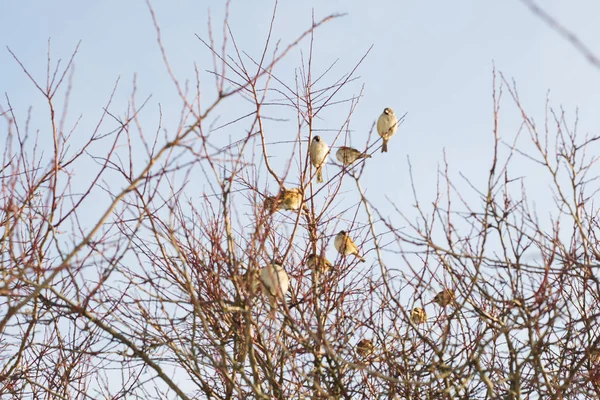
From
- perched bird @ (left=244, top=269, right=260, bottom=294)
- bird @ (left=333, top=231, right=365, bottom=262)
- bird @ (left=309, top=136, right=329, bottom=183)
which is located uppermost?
bird @ (left=309, top=136, right=329, bottom=183)

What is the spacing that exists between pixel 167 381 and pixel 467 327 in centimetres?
207

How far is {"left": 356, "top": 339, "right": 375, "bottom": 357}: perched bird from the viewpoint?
457 centimetres

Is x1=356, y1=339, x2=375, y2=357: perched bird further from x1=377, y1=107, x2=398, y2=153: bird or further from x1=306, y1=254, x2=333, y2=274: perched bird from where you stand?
x1=377, y1=107, x2=398, y2=153: bird

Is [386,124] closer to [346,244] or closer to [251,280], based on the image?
[346,244]

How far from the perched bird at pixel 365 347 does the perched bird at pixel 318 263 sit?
0.59m

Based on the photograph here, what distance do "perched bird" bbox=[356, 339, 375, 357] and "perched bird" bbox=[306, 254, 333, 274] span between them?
59 cm

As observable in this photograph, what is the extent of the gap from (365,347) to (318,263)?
73 cm

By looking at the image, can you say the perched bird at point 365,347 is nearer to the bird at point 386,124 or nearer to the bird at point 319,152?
the bird at point 319,152

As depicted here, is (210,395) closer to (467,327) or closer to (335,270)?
(335,270)

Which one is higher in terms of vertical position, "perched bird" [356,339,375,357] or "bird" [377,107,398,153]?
"bird" [377,107,398,153]

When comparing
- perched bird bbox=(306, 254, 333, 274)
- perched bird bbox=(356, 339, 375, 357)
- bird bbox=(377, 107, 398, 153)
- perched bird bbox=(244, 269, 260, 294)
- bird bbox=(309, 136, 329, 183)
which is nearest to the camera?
perched bird bbox=(244, 269, 260, 294)

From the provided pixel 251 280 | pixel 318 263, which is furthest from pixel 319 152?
pixel 251 280

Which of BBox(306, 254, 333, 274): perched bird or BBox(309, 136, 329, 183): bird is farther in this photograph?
BBox(309, 136, 329, 183): bird

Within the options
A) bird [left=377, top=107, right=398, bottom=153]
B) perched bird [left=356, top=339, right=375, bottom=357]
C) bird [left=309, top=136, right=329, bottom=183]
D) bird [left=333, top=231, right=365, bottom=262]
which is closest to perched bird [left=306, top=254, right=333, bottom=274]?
bird [left=333, top=231, right=365, bottom=262]
